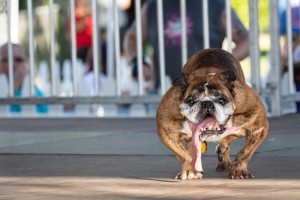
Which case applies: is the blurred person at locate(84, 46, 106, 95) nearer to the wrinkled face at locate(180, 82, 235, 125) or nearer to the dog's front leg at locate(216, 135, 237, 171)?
the dog's front leg at locate(216, 135, 237, 171)

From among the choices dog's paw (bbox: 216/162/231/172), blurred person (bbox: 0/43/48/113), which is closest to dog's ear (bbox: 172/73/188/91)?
dog's paw (bbox: 216/162/231/172)

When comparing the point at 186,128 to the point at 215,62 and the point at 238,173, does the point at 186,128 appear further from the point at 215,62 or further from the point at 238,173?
the point at 215,62

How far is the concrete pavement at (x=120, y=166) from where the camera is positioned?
7.04 meters

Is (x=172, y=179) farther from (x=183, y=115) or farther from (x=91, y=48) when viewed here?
(x=91, y=48)

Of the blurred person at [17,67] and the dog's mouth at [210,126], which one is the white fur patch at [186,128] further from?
the blurred person at [17,67]

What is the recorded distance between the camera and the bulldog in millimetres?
7578

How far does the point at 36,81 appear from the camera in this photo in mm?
14547

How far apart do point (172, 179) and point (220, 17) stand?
5683 millimetres

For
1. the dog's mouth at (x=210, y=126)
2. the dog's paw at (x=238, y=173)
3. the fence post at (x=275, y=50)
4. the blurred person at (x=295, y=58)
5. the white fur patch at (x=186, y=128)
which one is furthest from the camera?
the blurred person at (x=295, y=58)

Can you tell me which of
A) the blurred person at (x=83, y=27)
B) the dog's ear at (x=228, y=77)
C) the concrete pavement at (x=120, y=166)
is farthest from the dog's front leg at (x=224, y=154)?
the blurred person at (x=83, y=27)

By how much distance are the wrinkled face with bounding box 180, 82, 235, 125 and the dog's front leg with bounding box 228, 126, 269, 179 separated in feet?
1.19

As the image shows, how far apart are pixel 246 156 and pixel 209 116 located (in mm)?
501

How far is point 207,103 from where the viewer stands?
24.6ft

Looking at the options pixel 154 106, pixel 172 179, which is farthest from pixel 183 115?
pixel 154 106
